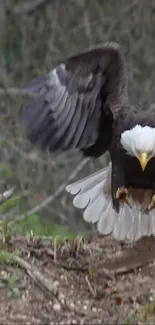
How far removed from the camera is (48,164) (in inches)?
374

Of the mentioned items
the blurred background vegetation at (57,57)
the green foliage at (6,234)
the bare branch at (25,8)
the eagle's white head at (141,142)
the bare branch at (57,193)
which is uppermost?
the bare branch at (25,8)

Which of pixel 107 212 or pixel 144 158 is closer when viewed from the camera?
pixel 144 158

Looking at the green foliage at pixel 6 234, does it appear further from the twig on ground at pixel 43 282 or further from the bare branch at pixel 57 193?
the bare branch at pixel 57 193

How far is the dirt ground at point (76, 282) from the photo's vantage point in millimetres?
4711

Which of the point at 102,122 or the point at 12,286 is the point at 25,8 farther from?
the point at 12,286

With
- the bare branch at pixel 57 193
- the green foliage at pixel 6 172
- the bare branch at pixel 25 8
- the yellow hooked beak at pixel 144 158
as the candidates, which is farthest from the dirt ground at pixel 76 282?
the bare branch at pixel 25 8

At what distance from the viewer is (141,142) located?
18.5 feet

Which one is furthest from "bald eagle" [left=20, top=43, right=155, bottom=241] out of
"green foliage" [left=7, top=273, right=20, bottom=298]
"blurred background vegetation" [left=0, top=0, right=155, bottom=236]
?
"blurred background vegetation" [left=0, top=0, right=155, bottom=236]

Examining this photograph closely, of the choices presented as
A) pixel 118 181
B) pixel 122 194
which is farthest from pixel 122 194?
pixel 118 181

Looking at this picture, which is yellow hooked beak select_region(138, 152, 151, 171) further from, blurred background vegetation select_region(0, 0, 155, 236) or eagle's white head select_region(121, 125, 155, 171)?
blurred background vegetation select_region(0, 0, 155, 236)

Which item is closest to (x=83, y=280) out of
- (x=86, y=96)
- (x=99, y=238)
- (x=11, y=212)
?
(x=99, y=238)

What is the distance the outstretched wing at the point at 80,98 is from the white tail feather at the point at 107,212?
2.02 feet

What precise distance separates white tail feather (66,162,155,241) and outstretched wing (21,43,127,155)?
614 mm

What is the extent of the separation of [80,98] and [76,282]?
53.3 inches
